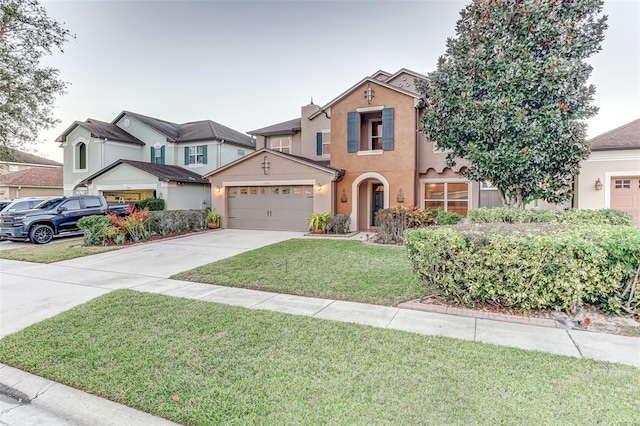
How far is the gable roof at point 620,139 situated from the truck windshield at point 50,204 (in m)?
20.9

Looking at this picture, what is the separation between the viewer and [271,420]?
248 centimetres

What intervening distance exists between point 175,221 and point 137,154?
11.8 metres

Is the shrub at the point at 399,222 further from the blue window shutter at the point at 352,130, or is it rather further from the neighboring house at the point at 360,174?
the blue window shutter at the point at 352,130

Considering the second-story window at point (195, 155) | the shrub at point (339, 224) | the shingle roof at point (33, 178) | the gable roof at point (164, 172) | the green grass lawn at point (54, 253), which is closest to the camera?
the green grass lawn at point (54, 253)

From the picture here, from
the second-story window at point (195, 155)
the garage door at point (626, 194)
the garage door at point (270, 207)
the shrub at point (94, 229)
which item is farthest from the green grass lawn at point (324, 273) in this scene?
the second-story window at point (195, 155)

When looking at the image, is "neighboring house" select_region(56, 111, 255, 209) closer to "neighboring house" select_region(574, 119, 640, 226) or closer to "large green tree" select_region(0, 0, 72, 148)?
"large green tree" select_region(0, 0, 72, 148)

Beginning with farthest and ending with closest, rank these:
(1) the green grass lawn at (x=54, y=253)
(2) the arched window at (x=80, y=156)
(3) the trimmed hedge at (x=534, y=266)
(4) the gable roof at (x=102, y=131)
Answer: (2) the arched window at (x=80, y=156)
(4) the gable roof at (x=102, y=131)
(1) the green grass lawn at (x=54, y=253)
(3) the trimmed hedge at (x=534, y=266)

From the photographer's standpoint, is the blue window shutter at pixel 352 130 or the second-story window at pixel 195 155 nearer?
the blue window shutter at pixel 352 130

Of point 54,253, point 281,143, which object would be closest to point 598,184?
point 281,143

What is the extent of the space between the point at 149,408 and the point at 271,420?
1.08 metres

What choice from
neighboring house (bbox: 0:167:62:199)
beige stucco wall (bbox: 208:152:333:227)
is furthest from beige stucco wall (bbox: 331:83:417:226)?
neighboring house (bbox: 0:167:62:199)

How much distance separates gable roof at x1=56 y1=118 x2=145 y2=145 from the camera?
69.7ft

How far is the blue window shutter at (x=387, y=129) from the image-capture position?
14566 mm

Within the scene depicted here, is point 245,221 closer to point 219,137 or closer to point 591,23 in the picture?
point 219,137
